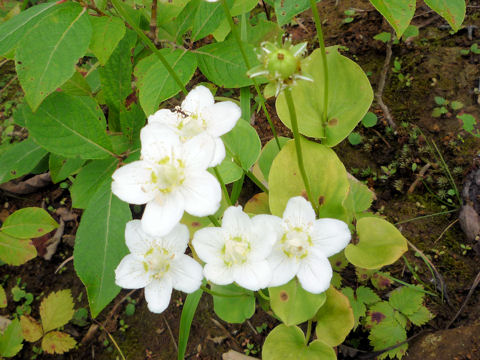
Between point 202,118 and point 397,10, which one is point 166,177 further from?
point 397,10

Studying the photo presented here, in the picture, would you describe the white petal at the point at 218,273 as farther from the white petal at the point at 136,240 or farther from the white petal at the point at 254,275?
the white petal at the point at 136,240

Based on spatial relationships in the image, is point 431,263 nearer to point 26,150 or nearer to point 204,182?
point 204,182

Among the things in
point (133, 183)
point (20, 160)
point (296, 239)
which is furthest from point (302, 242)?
point (20, 160)

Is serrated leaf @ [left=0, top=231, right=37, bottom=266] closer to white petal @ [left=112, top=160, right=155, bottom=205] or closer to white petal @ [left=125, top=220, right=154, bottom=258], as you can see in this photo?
white petal @ [left=125, top=220, right=154, bottom=258]

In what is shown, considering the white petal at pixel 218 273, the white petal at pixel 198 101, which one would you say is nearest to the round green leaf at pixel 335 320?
the white petal at pixel 218 273

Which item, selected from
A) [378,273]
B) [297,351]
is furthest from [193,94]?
[378,273]

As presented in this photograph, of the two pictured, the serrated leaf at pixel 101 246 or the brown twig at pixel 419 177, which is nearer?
the serrated leaf at pixel 101 246
